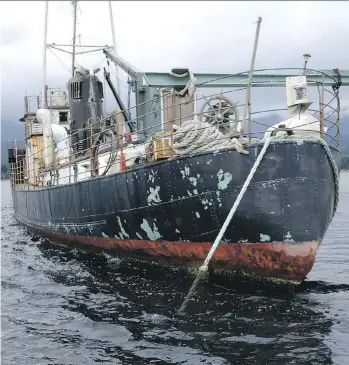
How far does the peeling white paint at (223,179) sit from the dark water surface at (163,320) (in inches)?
66.2

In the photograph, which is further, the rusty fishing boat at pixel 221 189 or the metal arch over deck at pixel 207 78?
the metal arch over deck at pixel 207 78

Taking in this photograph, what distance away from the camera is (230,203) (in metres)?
7.51

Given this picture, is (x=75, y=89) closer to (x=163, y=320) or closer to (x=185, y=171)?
(x=185, y=171)

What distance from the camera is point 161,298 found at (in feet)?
24.3

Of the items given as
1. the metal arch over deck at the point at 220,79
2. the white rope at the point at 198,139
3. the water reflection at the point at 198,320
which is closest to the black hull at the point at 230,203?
the white rope at the point at 198,139

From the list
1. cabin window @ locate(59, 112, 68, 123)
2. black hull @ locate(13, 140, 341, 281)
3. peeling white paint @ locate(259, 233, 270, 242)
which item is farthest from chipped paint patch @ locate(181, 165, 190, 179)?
cabin window @ locate(59, 112, 68, 123)

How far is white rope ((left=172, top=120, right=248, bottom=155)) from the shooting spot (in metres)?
8.01

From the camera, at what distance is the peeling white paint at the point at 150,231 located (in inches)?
342

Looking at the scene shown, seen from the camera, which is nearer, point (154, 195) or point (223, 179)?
point (223, 179)

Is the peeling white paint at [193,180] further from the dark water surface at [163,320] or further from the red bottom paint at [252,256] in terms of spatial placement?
the dark water surface at [163,320]

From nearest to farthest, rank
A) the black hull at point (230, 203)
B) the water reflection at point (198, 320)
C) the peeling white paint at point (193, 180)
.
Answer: the water reflection at point (198, 320), the black hull at point (230, 203), the peeling white paint at point (193, 180)

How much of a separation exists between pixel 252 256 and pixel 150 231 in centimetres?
212

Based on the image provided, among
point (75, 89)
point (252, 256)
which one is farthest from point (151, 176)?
point (75, 89)

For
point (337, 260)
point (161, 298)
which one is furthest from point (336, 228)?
point (161, 298)
